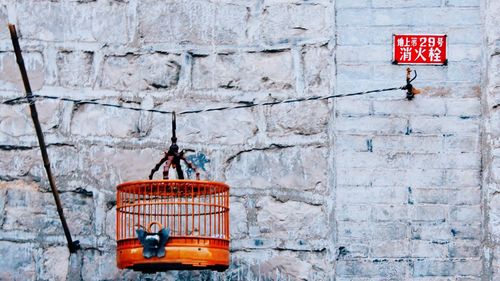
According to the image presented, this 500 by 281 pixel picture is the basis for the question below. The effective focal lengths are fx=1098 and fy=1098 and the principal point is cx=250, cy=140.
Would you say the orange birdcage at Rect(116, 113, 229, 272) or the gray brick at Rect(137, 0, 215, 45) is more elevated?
the gray brick at Rect(137, 0, 215, 45)

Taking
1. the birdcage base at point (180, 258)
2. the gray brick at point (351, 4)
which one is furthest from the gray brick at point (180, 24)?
the birdcage base at point (180, 258)

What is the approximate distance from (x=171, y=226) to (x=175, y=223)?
32 mm

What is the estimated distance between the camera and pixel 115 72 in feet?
14.5

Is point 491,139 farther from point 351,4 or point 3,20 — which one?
point 3,20

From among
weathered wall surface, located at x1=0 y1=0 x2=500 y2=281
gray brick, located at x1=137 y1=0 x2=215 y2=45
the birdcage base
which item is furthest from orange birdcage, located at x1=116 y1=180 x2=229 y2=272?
gray brick, located at x1=137 y1=0 x2=215 y2=45

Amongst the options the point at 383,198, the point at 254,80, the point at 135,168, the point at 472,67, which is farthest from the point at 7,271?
the point at 472,67

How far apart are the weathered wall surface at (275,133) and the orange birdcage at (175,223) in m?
0.28

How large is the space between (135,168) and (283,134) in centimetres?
60

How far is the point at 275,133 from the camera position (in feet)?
14.3

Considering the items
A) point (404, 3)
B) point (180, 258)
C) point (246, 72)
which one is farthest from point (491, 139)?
point (180, 258)

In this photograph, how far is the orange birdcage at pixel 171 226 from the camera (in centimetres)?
368

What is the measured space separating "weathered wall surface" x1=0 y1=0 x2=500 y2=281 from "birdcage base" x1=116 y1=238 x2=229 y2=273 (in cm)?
48

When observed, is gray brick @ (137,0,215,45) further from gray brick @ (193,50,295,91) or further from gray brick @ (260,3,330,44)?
gray brick @ (260,3,330,44)

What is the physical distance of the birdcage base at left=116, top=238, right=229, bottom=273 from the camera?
12.1 feet
